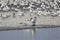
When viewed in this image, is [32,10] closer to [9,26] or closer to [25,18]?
[25,18]

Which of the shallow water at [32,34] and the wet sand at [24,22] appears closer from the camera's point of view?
the shallow water at [32,34]

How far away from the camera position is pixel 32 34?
16641mm

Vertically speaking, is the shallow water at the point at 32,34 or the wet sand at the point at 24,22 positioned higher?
the wet sand at the point at 24,22

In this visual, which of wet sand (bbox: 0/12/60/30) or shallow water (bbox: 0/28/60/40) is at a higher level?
wet sand (bbox: 0/12/60/30)

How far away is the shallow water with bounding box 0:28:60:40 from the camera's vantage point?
52.8 feet

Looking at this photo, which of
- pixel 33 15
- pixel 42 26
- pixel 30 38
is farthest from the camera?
pixel 33 15

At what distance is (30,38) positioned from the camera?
16.1 meters

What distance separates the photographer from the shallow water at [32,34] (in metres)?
16.1

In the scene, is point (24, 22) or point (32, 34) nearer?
point (32, 34)

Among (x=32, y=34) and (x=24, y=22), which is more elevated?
(x=24, y=22)

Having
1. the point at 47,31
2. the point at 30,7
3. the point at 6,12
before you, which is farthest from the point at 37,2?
the point at 47,31

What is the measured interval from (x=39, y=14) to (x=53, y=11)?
3.04 feet

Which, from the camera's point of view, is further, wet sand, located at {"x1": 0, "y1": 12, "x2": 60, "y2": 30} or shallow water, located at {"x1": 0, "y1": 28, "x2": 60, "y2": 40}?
wet sand, located at {"x1": 0, "y1": 12, "x2": 60, "y2": 30}

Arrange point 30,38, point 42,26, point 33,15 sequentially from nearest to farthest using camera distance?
point 30,38, point 42,26, point 33,15
